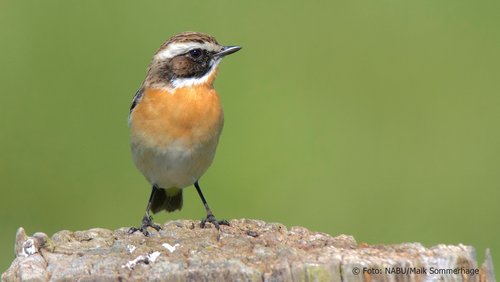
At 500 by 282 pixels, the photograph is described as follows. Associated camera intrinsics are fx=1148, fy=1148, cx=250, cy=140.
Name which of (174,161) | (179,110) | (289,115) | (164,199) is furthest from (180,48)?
(289,115)

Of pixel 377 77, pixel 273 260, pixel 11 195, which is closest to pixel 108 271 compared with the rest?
pixel 273 260

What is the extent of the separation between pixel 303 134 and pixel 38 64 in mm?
3602

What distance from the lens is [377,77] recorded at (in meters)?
15.6

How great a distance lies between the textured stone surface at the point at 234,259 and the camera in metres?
5.36

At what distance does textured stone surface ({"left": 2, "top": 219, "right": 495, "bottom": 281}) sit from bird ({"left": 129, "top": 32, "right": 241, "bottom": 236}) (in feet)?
7.28

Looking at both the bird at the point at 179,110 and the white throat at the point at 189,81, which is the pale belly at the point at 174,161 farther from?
the white throat at the point at 189,81

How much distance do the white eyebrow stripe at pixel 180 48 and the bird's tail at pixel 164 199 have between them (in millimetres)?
1360

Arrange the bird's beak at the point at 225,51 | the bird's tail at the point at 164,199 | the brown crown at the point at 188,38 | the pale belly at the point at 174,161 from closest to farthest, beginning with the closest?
the brown crown at the point at 188,38 < the pale belly at the point at 174,161 < the bird's beak at the point at 225,51 < the bird's tail at the point at 164,199

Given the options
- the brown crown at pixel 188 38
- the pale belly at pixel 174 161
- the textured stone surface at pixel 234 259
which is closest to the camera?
the textured stone surface at pixel 234 259

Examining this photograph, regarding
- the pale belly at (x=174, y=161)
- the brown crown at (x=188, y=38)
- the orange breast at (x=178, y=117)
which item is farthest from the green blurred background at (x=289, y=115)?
the brown crown at (x=188, y=38)

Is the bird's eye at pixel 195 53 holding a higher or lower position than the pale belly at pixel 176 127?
higher

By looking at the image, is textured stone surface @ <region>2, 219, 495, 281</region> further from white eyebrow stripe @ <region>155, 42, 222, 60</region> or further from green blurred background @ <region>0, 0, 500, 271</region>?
green blurred background @ <region>0, 0, 500, 271</region>

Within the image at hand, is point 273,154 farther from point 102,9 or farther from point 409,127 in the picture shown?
point 102,9

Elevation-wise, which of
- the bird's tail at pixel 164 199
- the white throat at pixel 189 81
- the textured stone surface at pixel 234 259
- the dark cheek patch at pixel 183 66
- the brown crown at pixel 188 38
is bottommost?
the bird's tail at pixel 164 199
